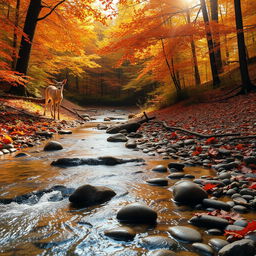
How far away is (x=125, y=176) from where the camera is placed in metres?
3.51

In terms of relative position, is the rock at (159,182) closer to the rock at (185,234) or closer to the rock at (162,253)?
Answer: the rock at (185,234)

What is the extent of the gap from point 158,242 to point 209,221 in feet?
1.71

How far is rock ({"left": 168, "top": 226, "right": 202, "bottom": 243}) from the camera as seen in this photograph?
1756 millimetres

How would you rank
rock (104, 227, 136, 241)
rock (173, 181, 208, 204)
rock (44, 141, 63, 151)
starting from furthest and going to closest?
rock (44, 141, 63, 151), rock (173, 181, 208, 204), rock (104, 227, 136, 241)

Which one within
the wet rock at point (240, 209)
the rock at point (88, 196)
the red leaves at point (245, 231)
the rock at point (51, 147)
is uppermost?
the rock at point (51, 147)

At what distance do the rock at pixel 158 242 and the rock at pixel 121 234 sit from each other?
10 cm

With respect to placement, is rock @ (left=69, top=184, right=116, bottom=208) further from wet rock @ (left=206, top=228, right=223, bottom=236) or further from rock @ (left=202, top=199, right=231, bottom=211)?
wet rock @ (left=206, top=228, right=223, bottom=236)

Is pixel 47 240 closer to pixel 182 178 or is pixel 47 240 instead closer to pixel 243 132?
pixel 182 178

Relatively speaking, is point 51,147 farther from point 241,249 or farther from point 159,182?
point 241,249

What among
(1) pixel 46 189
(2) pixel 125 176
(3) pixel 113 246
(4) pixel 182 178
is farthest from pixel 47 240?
(4) pixel 182 178

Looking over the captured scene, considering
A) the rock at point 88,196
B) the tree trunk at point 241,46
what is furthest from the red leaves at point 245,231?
the tree trunk at point 241,46

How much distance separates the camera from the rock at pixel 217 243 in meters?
1.65

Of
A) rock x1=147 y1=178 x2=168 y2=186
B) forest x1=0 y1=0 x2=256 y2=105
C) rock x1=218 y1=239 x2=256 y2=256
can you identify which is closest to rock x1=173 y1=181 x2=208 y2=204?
rock x1=147 y1=178 x2=168 y2=186

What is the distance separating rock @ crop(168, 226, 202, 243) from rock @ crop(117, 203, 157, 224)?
238mm
